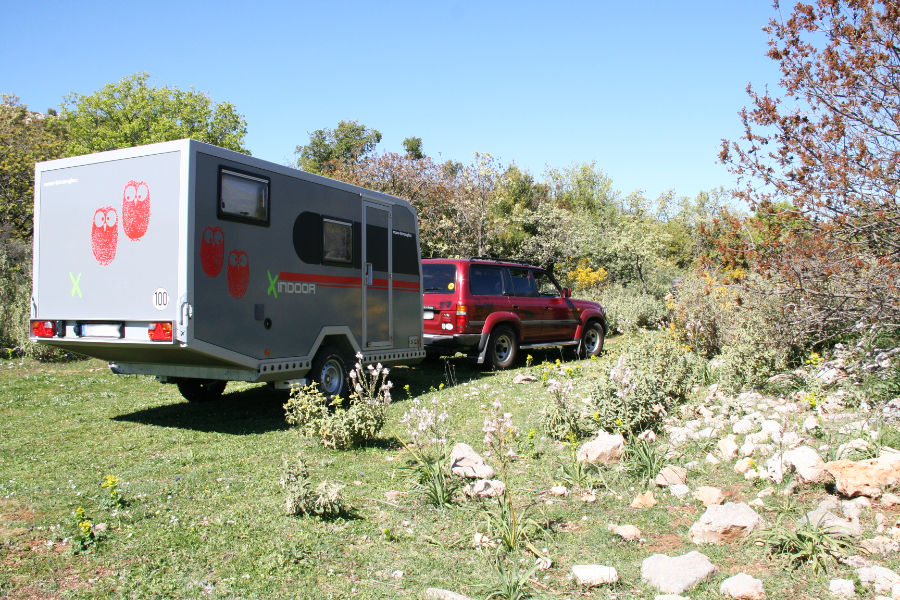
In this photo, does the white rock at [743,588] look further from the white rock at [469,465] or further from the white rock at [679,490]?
the white rock at [469,465]

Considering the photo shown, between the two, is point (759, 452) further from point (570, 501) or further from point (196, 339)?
point (196, 339)

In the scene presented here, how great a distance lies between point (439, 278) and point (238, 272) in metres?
4.67

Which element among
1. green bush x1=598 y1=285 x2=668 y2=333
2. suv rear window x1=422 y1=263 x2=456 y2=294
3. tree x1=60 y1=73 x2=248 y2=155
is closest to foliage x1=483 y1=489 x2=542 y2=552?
suv rear window x1=422 y1=263 x2=456 y2=294

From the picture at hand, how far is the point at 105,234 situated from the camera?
22.4ft

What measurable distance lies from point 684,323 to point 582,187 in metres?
45.4

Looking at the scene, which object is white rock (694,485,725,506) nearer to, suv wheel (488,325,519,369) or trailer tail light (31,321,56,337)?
trailer tail light (31,321,56,337)

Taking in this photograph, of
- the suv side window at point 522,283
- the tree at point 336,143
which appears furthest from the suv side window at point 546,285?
the tree at point 336,143

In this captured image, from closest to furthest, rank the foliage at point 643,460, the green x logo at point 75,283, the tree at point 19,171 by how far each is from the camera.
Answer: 1. the foliage at point 643,460
2. the green x logo at point 75,283
3. the tree at point 19,171

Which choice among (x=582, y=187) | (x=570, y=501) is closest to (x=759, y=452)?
(x=570, y=501)

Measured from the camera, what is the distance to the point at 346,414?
6141mm

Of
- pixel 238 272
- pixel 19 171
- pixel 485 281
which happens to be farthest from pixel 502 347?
pixel 19 171

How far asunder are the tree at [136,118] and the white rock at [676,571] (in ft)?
101

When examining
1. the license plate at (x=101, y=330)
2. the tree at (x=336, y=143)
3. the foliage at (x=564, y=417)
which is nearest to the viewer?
the foliage at (x=564, y=417)

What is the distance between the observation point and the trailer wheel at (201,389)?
8.82 m
